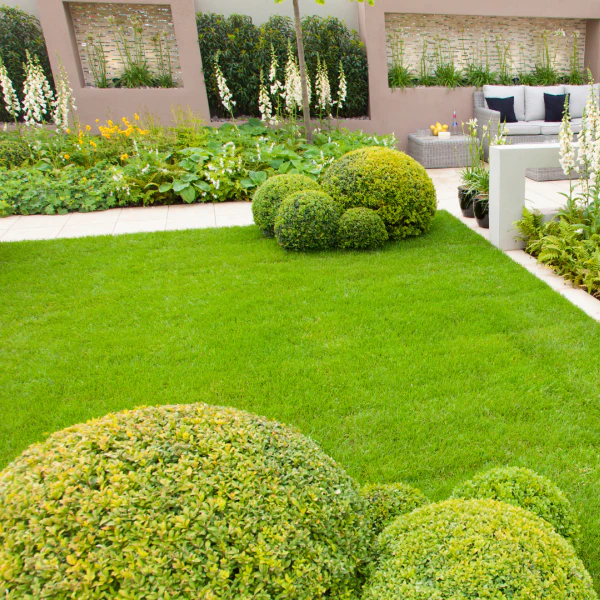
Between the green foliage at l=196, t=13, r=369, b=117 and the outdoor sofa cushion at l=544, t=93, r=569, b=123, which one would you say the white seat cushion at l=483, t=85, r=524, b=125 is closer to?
the outdoor sofa cushion at l=544, t=93, r=569, b=123

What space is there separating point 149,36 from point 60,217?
15.5 feet

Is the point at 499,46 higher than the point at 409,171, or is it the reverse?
the point at 499,46

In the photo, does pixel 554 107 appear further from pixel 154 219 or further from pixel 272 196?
pixel 154 219

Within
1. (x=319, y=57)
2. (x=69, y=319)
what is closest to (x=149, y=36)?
(x=319, y=57)

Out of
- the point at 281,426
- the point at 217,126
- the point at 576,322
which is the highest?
the point at 217,126

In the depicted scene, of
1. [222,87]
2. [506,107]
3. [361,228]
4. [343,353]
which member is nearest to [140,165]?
[222,87]

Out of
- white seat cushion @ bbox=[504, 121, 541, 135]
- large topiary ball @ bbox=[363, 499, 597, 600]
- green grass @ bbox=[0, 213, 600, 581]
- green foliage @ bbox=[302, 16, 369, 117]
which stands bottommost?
green grass @ bbox=[0, 213, 600, 581]

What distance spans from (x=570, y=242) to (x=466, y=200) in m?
1.83

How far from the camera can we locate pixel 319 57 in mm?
9789

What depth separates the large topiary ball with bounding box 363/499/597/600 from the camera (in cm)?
117

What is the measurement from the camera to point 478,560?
121 cm

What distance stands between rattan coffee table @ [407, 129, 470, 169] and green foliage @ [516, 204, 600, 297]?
14.5 ft

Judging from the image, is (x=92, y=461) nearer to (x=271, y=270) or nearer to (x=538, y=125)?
(x=271, y=270)

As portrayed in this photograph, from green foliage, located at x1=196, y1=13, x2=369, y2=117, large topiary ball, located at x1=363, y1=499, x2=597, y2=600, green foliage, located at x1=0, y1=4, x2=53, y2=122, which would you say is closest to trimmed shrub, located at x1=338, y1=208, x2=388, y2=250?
large topiary ball, located at x1=363, y1=499, x2=597, y2=600
